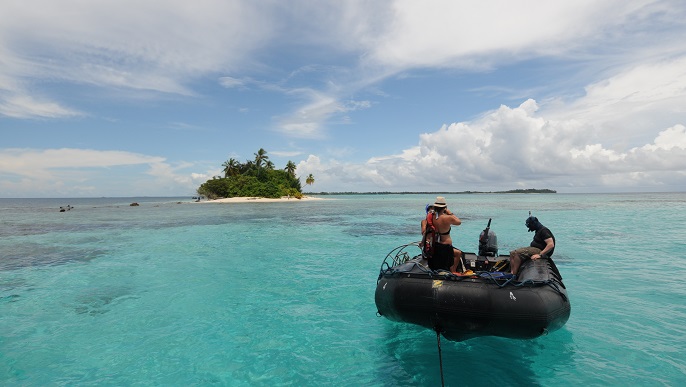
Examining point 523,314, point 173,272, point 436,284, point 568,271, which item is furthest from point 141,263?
point 568,271

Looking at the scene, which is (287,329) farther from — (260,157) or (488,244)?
(260,157)

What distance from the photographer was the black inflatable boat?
17.9ft

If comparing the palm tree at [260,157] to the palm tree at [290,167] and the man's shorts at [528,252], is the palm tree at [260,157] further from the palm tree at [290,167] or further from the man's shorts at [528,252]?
the man's shorts at [528,252]

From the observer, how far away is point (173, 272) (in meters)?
14.8

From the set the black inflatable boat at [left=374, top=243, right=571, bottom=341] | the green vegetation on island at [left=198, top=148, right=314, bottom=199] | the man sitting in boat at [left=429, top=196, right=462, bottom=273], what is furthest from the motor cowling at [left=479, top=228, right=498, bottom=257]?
the green vegetation on island at [left=198, top=148, right=314, bottom=199]

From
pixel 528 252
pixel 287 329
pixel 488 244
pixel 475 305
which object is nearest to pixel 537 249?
pixel 528 252

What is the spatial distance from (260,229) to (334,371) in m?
24.3

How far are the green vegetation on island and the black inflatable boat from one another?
8484cm

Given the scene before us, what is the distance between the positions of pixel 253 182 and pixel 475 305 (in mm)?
87364

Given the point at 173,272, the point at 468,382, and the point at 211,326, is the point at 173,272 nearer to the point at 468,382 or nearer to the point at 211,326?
the point at 211,326

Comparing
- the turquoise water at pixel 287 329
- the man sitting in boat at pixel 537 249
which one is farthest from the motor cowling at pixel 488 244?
the turquoise water at pixel 287 329

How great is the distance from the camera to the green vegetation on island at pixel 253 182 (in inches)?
3519

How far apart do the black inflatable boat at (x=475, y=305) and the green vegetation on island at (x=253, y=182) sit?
278 ft

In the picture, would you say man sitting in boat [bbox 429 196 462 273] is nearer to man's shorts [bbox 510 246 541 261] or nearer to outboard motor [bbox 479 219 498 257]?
man's shorts [bbox 510 246 541 261]
